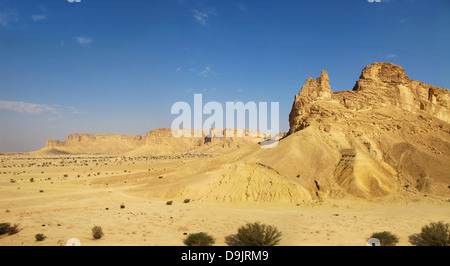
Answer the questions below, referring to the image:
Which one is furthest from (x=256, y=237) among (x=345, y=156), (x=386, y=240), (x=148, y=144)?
(x=148, y=144)

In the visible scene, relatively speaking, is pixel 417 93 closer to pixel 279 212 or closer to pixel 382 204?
pixel 382 204

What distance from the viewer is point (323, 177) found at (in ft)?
83.5

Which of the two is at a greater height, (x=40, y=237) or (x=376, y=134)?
(x=376, y=134)

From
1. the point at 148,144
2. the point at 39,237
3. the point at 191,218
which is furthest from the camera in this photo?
the point at 148,144

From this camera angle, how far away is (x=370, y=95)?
39.1m

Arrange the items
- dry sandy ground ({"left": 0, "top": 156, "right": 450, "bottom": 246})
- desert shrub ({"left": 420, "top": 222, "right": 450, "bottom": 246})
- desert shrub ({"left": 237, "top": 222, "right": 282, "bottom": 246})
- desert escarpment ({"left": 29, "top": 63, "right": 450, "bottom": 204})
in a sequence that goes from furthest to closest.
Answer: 1. desert escarpment ({"left": 29, "top": 63, "right": 450, "bottom": 204})
2. dry sandy ground ({"left": 0, "top": 156, "right": 450, "bottom": 246})
3. desert shrub ({"left": 420, "top": 222, "right": 450, "bottom": 246})
4. desert shrub ({"left": 237, "top": 222, "right": 282, "bottom": 246})

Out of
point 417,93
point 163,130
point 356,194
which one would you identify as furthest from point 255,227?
point 163,130

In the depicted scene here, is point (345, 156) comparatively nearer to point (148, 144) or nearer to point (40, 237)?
point (40, 237)

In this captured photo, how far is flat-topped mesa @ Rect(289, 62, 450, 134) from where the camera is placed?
3826 centimetres

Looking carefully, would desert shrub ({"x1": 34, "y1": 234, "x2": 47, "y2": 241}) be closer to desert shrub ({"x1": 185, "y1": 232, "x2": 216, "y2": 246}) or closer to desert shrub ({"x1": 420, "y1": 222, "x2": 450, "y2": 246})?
desert shrub ({"x1": 185, "y1": 232, "x2": 216, "y2": 246})

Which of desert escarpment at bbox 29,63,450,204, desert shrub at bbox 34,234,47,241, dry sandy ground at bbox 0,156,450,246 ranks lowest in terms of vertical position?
dry sandy ground at bbox 0,156,450,246

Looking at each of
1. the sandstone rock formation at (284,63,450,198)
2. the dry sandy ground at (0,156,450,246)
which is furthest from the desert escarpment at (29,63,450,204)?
the dry sandy ground at (0,156,450,246)

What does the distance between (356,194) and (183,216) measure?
51.4 feet

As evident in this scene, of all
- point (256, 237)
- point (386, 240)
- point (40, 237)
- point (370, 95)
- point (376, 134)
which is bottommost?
→ point (386, 240)
